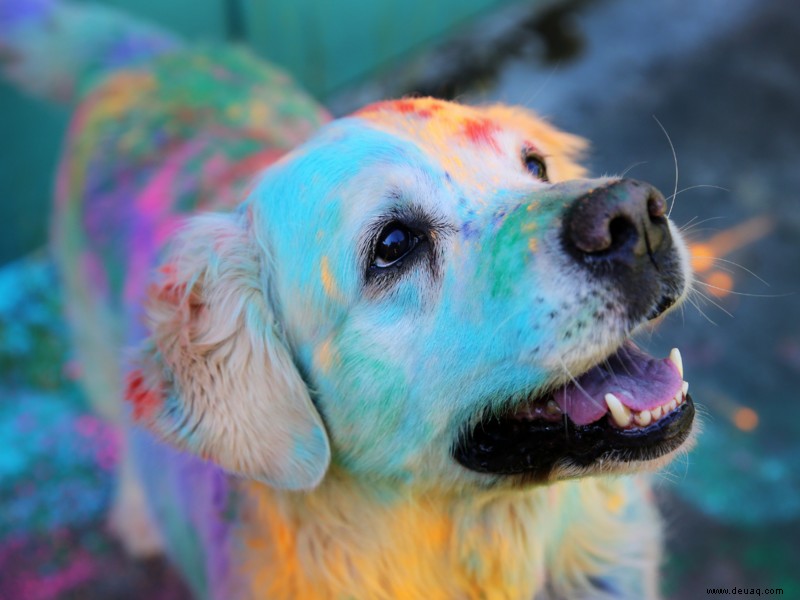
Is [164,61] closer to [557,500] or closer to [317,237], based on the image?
[317,237]

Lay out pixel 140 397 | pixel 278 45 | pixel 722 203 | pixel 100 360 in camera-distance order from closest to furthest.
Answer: pixel 140 397
pixel 100 360
pixel 722 203
pixel 278 45

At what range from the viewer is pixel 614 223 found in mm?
1524

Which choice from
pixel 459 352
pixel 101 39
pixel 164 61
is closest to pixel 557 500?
pixel 459 352

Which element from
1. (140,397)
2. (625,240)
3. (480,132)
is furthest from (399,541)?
(480,132)

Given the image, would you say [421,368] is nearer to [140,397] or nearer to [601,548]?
[140,397]

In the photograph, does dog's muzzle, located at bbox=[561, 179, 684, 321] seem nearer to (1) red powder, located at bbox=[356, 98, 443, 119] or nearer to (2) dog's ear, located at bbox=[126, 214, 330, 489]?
(1) red powder, located at bbox=[356, 98, 443, 119]

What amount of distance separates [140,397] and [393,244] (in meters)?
0.74

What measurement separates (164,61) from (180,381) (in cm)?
201

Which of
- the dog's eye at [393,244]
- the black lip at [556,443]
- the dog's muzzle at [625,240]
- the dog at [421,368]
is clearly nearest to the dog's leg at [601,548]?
the dog at [421,368]

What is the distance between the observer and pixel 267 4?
5.05 meters

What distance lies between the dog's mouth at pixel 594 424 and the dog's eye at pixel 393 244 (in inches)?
17.0

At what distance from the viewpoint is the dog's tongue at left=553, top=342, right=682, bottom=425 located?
170 centimetres

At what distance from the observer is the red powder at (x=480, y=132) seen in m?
1.91

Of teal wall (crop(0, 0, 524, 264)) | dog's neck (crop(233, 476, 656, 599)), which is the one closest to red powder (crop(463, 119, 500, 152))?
dog's neck (crop(233, 476, 656, 599))
